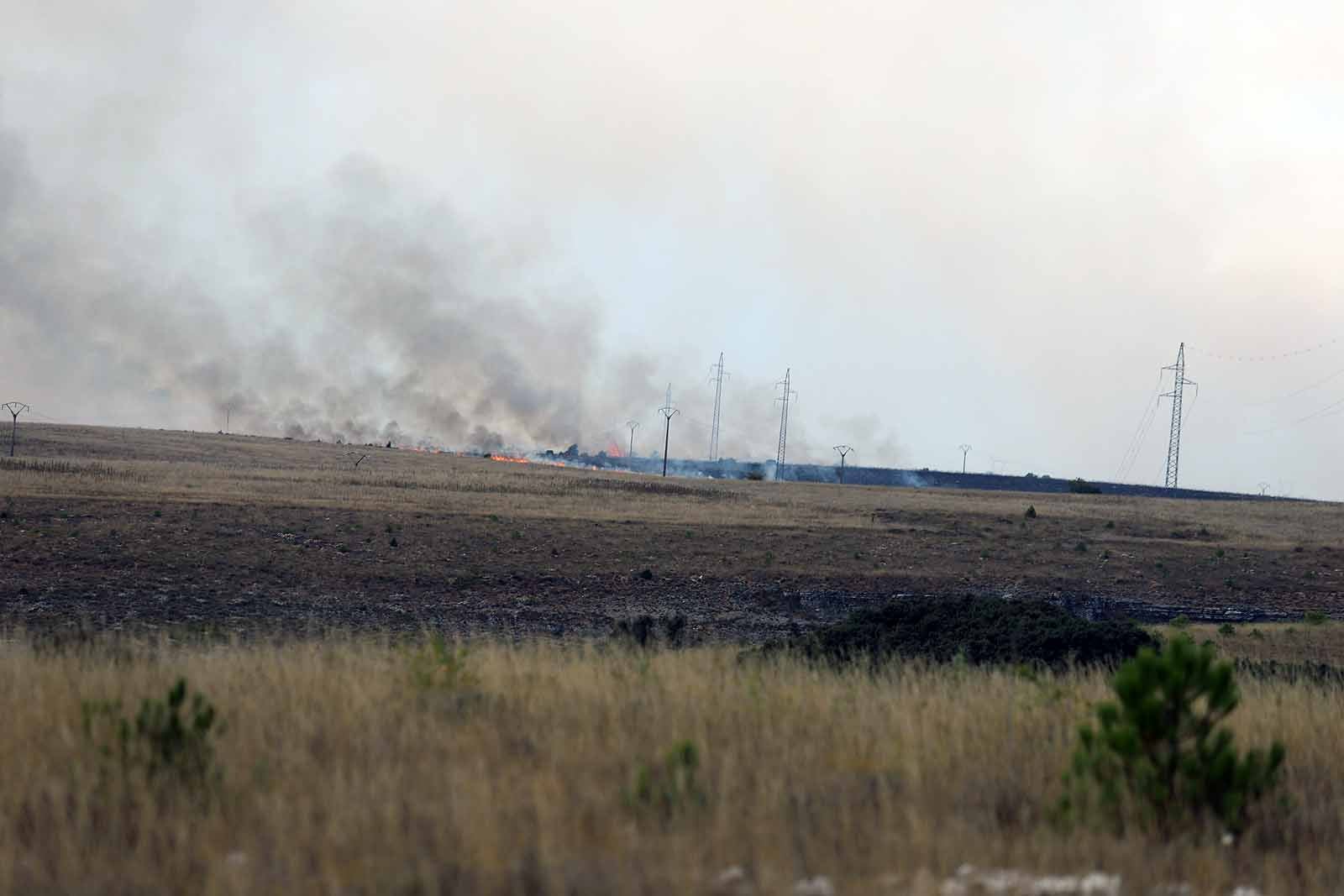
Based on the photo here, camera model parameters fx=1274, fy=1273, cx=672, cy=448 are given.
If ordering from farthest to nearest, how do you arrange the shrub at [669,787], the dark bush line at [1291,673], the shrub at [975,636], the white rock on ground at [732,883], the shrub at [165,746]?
the shrub at [975,636] → the dark bush line at [1291,673] → the shrub at [165,746] → the shrub at [669,787] → the white rock on ground at [732,883]

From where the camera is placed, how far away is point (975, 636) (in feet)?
69.8

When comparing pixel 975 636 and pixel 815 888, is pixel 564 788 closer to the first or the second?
pixel 815 888

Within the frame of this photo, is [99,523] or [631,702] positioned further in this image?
[99,523]

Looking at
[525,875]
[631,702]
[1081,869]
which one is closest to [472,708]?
[631,702]

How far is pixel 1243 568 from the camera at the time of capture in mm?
43562

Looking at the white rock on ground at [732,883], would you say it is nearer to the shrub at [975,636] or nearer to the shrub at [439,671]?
the shrub at [439,671]

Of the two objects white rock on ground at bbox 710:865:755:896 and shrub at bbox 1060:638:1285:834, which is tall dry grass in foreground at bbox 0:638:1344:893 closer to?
white rock on ground at bbox 710:865:755:896

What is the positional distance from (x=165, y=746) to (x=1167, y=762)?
20.9 ft

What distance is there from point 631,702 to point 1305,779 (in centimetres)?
527

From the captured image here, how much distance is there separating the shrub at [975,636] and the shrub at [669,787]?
1027 cm

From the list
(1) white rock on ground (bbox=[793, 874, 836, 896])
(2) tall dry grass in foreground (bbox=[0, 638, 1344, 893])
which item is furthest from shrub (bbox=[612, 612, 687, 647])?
(1) white rock on ground (bbox=[793, 874, 836, 896])

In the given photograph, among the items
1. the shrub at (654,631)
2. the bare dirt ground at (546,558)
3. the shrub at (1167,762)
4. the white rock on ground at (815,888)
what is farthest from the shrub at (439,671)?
the bare dirt ground at (546,558)

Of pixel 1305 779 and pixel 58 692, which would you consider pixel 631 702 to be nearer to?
pixel 58 692

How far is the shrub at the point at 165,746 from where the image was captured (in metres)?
7.73
